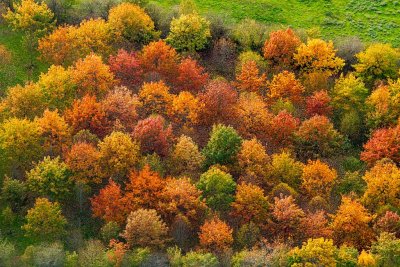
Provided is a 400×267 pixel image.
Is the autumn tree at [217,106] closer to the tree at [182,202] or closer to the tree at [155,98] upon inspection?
the tree at [155,98]

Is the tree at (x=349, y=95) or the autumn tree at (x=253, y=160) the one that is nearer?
the autumn tree at (x=253, y=160)

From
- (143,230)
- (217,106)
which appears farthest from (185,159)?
(143,230)

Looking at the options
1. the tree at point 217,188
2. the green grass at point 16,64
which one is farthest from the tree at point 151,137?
the green grass at point 16,64

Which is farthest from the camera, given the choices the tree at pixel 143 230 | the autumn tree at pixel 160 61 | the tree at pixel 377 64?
the tree at pixel 377 64

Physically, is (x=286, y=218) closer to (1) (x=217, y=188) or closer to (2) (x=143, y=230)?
(1) (x=217, y=188)

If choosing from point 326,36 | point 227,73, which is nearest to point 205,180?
point 227,73

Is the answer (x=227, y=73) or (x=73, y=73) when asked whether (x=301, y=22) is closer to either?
(x=227, y=73)

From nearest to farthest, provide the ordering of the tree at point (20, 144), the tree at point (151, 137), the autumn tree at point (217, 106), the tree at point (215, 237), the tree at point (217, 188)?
the tree at point (215, 237)
the tree at point (217, 188)
the tree at point (20, 144)
the tree at point (151, 137)
the autumn tree at point (217, 106)

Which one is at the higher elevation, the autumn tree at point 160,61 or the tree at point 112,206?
the autumn tree at point 160,61
